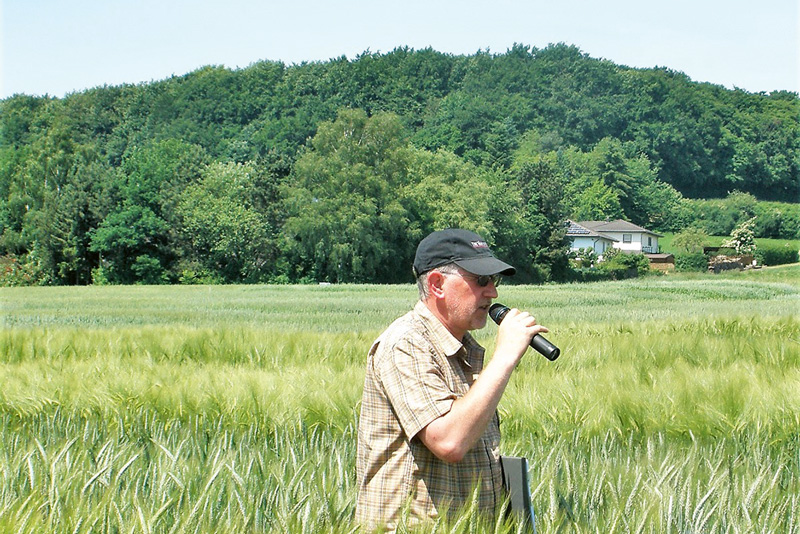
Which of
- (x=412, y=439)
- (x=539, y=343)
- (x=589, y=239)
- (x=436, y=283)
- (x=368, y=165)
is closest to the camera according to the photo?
(x=539, y=343)

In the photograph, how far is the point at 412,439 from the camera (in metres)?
1.98

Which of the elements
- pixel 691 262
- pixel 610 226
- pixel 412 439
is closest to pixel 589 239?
pixel 610 226

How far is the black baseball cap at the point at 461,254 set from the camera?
79.5 inches

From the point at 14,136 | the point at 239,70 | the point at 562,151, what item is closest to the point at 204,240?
the point at 14,136

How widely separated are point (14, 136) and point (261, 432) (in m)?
53.6

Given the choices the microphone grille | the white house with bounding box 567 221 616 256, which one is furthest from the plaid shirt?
the white house with bounding box 567 221 616 256

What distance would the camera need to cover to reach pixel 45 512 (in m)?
2.07

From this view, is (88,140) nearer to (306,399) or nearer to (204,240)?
(204,240)

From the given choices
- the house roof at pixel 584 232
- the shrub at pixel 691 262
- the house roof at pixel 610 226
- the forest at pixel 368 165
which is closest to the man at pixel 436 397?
the forest at pixel 368 165

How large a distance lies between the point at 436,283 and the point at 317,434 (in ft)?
6.34

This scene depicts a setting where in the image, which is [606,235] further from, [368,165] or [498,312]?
[498,312]

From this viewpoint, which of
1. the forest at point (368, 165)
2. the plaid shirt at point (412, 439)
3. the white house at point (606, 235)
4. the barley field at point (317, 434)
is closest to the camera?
the plaid shirt at point (412, 439)

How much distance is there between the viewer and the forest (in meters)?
38.2

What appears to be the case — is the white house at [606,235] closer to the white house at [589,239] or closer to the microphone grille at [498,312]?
the white house at [589,239]
